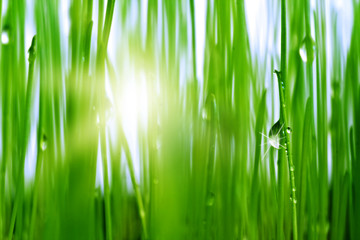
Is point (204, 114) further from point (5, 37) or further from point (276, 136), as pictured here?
point (5, 37)

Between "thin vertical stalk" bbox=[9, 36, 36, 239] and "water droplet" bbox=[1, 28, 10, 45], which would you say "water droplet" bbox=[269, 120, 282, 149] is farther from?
"water droplet" bbox=[1, 28, 10, 45]

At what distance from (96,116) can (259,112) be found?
1.09ft

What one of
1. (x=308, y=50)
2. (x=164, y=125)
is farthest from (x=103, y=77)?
(x=308, y=50)

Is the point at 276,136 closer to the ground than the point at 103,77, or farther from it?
closer to the ground

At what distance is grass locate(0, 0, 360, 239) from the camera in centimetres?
74

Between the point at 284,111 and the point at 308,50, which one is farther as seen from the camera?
the point at 308,50

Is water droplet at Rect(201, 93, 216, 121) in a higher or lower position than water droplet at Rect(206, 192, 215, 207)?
higher

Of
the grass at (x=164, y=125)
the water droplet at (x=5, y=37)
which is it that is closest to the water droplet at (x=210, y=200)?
the grass at (x=164, y=125)

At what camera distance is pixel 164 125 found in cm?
79

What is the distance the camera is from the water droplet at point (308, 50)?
853mm

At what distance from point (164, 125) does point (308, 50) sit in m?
0.35

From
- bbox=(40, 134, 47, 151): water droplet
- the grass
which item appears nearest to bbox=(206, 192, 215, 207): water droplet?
the grass

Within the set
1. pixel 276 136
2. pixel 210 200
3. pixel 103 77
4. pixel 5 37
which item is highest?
pixel 5 37

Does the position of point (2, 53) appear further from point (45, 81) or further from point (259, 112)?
point (259, 112)
